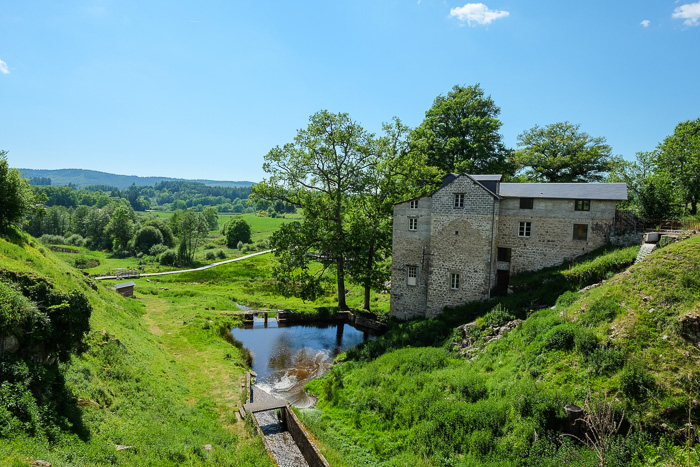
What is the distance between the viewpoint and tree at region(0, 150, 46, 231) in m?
22.7

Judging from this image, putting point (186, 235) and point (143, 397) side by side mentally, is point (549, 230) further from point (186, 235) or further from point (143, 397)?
point (186, 235)

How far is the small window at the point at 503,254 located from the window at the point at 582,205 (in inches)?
205

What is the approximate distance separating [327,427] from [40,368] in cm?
1132

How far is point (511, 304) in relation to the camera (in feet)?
75.6

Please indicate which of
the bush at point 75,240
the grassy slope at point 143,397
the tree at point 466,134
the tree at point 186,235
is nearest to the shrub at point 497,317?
the grassy slope at point 143,397

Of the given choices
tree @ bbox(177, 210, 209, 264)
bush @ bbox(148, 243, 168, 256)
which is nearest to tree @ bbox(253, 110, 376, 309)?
tree @ bbox(177, 210, 209, 264)

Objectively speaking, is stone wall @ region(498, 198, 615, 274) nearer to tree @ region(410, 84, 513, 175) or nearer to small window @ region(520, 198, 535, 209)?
small window @ region(520, 198, 535, 209)

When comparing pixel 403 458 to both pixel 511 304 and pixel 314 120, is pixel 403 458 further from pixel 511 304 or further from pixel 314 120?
pixel 314 120

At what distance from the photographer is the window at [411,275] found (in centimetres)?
2961

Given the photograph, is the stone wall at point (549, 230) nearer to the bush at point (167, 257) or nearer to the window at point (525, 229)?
the window at point (525, 229)

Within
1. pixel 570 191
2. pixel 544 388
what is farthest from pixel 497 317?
pixel 570 191

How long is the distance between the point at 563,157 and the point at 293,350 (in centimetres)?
3692

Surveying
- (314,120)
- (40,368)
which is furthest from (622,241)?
(40,368)

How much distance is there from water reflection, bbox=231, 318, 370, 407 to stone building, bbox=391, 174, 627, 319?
7.56 m
